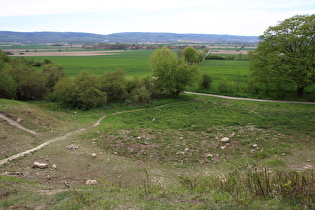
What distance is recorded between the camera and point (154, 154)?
18578mm

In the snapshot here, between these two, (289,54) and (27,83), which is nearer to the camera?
(289,54)

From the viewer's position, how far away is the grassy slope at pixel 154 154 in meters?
10.0

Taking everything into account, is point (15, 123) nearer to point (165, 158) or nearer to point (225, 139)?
point (165, 158)

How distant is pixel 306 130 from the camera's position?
76.8 ft

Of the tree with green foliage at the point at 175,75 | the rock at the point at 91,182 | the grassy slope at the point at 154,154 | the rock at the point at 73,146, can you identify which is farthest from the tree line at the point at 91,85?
the rock at the point at 91,182

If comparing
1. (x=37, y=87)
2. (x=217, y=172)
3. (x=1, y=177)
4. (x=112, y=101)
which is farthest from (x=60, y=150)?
(x=37, y=87)

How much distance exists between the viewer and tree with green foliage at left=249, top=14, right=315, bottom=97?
34188mm

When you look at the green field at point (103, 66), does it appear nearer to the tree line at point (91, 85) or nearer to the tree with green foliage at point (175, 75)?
the tree line at point (91, 85)

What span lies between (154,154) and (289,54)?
30551 millimetres

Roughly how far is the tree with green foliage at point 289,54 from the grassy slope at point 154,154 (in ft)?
18.9

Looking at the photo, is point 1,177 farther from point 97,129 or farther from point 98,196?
point 97,129

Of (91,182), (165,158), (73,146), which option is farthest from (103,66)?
(91,182)

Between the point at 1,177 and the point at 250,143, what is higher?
the point at 1,177

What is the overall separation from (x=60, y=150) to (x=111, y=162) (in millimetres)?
4911
